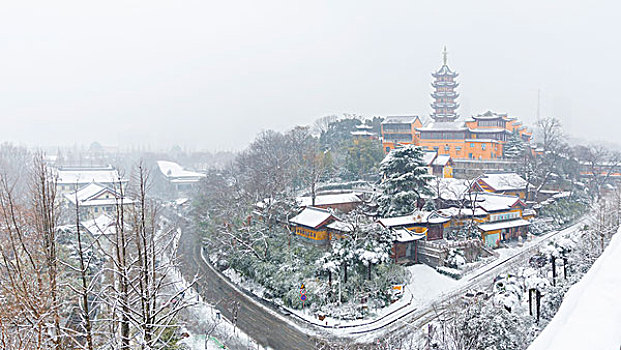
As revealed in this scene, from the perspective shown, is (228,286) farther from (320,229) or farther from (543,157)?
(543,157)

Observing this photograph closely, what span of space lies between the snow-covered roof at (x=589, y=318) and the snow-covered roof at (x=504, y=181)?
76.0 feet

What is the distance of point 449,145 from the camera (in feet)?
97.8

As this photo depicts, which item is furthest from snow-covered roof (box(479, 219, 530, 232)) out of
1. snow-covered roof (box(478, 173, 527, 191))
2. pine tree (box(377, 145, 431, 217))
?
snow-covered roof (box(478, 173, 527, 191))

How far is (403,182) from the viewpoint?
1856 cm

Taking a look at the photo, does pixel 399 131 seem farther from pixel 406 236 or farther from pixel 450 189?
pixel 406 236

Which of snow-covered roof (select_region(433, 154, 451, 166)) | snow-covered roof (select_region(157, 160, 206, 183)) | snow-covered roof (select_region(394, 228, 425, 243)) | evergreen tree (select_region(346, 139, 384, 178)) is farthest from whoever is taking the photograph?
snow-covered roof (select_region(157, 160, 206, 183))

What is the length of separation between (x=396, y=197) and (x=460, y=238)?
10.8ft

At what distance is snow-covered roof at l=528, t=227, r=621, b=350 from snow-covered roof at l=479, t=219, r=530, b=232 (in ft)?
57.1

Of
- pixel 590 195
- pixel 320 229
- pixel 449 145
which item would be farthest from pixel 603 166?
pixel 320 229

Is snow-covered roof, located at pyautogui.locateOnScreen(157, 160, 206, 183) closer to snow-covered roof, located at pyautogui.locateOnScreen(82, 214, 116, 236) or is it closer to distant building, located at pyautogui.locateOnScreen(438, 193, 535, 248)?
snow-covered roof, located at pyautogui.locateOnScreen(82, 214, 116, 236)

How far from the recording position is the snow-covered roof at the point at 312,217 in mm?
17405

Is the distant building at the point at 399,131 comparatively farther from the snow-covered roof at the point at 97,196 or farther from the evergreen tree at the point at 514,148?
the snow-covered roof at the point at 97,196

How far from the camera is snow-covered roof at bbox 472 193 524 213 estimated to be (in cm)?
1934

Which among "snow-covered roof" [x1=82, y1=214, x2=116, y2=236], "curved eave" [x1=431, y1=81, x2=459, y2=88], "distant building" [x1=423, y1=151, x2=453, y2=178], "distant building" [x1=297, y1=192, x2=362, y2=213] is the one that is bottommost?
"snow-covered roof" [x1=82, y1=214, x2=116, y2=236]
